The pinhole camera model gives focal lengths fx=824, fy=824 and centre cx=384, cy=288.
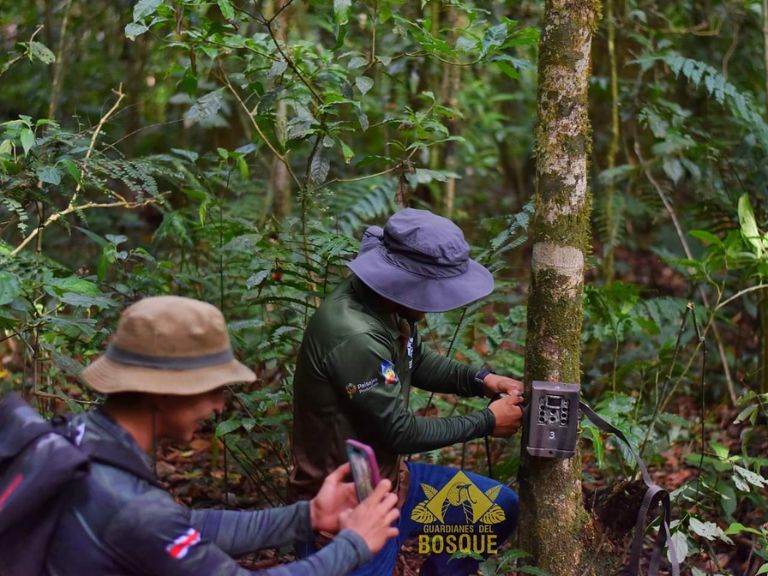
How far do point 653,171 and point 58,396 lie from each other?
681cm

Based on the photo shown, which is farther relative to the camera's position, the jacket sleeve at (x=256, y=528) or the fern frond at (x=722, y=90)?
the fern frond at (x=722, y=90)

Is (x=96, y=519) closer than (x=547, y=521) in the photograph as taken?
Yes

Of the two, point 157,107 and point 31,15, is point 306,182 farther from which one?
point 157,107

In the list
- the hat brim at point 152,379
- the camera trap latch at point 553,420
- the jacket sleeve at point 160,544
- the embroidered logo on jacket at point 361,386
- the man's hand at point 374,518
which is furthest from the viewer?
Answer: the camera trap latch at point 553,420

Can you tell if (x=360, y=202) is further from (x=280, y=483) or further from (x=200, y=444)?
(x=280, y=483)

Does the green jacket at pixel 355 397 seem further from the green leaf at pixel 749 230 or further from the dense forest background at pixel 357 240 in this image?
the green leaf at pixel 749 230

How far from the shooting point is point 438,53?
14.8 feet

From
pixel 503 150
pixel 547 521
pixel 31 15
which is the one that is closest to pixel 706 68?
pixel 547 521

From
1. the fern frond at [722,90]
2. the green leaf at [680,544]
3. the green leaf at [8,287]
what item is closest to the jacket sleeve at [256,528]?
the green leaf at [8,287]

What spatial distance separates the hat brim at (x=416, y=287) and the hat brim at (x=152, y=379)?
91 centimetres

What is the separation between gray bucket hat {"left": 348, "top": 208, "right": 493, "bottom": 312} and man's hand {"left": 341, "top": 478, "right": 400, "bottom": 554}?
0.81 meters

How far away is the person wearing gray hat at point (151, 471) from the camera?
2.05 m

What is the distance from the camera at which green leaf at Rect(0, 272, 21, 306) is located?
10.6 ft

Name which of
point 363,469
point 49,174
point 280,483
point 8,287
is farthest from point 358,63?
point 363,469
